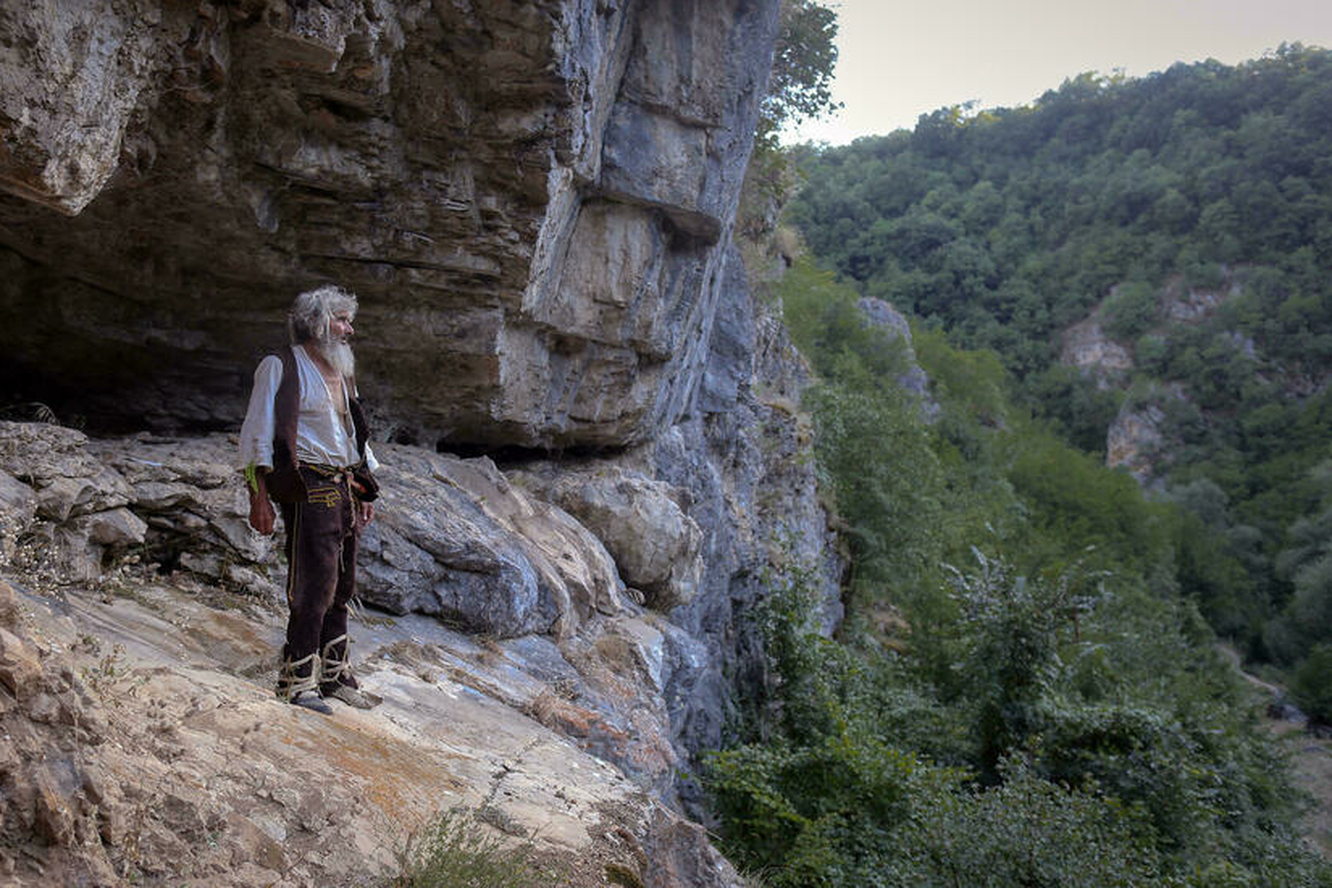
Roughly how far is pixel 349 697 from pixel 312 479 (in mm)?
828

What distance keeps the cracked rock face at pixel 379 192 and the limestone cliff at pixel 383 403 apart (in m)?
0.02

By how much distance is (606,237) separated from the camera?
303 inches

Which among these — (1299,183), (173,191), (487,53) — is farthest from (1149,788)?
(1299,183)

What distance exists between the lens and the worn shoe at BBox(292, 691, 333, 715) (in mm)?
3230

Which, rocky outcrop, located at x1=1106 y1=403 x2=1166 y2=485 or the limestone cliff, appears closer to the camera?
the limestone cliff

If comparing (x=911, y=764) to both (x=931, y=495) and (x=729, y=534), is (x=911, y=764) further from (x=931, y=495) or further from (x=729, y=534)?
(x=931, y=495)

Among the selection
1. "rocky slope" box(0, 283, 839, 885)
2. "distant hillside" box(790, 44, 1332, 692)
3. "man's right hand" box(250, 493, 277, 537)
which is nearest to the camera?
"rocky slope" box(0, 283, 839, 885)

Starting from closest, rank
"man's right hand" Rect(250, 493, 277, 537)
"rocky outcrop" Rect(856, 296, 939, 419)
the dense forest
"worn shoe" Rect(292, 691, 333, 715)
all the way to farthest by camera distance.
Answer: "worn shoe" Rect(292, 691, 333, 715), "man's right hand" Rect(250, 493, 277, 537), the dense forest, "rocky outcrop" Rect(856, 296, 939, 419)

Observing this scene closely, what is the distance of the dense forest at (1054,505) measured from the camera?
8.90m

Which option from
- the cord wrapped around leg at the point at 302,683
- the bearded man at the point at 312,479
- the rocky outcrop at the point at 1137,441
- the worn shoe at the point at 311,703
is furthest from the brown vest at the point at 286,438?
the rocky outcrop at the point at 1137,441

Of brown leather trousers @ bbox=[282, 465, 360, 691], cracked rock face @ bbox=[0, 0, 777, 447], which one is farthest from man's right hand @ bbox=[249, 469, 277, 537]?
cracked rock face @ bbox=[0, 0, 777, 447]

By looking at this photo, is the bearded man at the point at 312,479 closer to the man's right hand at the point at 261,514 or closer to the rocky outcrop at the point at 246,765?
the man's right hand at the point at 261,514

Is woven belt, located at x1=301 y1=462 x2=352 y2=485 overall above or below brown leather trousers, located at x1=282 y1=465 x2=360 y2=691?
above

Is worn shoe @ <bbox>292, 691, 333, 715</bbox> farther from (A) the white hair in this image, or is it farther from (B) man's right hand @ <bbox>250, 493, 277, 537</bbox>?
(A) the white hair
